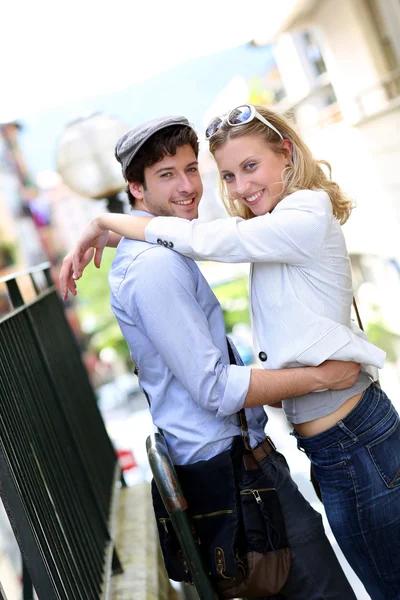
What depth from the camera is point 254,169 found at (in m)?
2.24

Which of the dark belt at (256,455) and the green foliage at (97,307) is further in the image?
the green foliage at (97,307)

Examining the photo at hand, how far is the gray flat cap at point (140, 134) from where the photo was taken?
220 cm

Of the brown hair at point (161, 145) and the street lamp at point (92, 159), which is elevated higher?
the street lamp at point (92, 159)

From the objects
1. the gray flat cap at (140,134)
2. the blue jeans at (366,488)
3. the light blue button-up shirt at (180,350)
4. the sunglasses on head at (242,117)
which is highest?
the gray flat cap at (140,134)

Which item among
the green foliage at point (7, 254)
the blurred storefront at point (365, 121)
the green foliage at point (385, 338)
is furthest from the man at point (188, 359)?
the green foliage at point (7, 254)

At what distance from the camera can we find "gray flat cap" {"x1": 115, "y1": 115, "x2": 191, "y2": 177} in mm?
2198

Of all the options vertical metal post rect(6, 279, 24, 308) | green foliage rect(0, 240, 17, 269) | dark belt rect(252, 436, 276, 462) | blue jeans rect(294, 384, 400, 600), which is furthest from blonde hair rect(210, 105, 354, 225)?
green foliage rect(0, 240, 17, 269)

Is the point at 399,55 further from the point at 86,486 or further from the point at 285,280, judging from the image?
the point at 285,280

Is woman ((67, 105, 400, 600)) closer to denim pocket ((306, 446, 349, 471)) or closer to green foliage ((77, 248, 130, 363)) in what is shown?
denim pocket ((306, 446, 349, 471))

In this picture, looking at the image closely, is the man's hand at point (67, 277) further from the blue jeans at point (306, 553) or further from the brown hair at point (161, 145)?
the blue jeans at point (306, 553)

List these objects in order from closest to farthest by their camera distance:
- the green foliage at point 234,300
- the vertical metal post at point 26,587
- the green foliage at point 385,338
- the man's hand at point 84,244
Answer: the man's hand at point 84,244, the vertical metal post at point 26,587, the green foliage at point 385,338, the green foliage at point 234,300

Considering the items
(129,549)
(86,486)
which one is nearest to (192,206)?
(86,486)

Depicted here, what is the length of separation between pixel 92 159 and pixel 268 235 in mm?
4075

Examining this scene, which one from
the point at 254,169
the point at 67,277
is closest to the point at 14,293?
the point at 67,277
